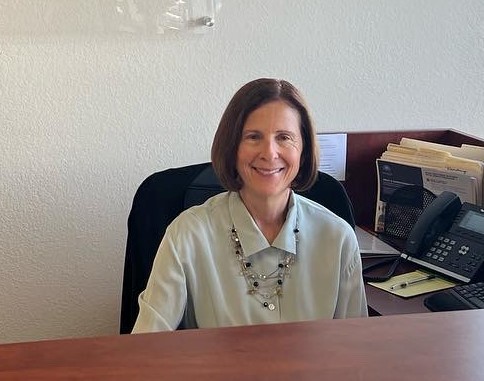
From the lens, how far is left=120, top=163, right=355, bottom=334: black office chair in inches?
63.2

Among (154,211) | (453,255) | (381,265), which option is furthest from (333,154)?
(154,211)

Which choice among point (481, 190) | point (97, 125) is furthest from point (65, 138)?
point (481, 190)

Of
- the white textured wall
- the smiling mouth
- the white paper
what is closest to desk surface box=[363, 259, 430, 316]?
the smiling mouth

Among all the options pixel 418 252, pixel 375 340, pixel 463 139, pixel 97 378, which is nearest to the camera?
pixel 97 378

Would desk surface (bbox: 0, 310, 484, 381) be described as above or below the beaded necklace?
above

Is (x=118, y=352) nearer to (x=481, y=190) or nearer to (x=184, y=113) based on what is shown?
(x=184, y=113)

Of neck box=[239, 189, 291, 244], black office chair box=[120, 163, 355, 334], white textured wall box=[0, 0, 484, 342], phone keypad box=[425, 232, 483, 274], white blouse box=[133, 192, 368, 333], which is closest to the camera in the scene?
white blouse box=[133, 192, 368, 333]

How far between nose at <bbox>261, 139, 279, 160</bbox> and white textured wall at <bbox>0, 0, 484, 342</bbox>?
66 centimetres

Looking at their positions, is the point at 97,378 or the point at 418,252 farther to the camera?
the point at 418,252

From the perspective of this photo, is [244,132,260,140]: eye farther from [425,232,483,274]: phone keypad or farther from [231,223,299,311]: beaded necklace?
[425,232,483,274]: phone keypad

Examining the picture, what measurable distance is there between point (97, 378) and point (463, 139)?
174cm

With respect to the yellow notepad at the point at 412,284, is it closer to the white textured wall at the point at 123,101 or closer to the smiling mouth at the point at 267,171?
the smiling mouth at the point at 267,171

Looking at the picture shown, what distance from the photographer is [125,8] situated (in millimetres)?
1946

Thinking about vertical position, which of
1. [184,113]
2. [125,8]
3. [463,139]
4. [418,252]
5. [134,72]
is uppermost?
[125,8]
